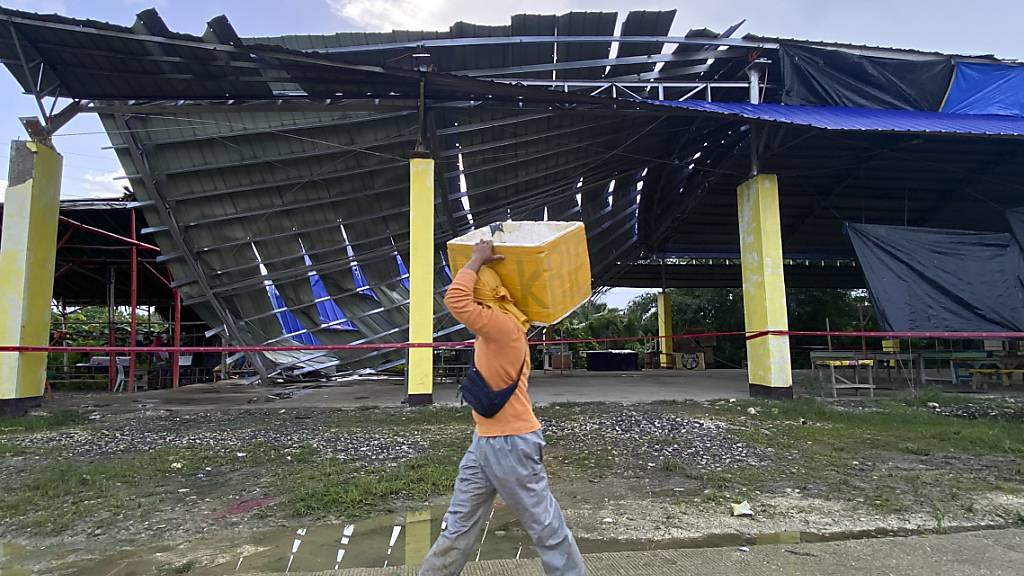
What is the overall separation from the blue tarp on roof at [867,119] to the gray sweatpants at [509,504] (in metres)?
8.32

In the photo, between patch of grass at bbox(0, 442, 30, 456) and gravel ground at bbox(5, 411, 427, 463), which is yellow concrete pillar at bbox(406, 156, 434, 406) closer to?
gravel ground at bbox(5, 411, 427, 463)

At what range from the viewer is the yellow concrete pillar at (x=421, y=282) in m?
9.01

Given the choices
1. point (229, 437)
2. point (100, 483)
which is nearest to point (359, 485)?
point (100, 483)

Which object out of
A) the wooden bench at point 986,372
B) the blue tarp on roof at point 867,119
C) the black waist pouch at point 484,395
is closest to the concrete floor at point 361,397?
the wooden bench at point 986,372

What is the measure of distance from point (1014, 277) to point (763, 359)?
586 cm

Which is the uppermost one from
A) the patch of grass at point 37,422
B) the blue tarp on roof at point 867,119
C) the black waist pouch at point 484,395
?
the blue tarp on roof at point 867,119

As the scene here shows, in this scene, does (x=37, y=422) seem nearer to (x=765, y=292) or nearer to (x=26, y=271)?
(x=26, y=271)

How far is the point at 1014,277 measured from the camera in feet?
36.8

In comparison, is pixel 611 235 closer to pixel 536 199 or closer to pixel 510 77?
pixel 536 199

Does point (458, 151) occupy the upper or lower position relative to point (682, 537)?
upper

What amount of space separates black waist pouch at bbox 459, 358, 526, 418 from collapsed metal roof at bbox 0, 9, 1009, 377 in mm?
7766

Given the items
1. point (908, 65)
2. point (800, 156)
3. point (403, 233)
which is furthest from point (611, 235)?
point (908, 65)

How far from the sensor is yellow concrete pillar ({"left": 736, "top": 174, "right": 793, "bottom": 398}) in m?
9.78

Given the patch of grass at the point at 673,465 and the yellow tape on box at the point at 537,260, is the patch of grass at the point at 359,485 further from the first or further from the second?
the yellow tape on box at the point at 537,260
